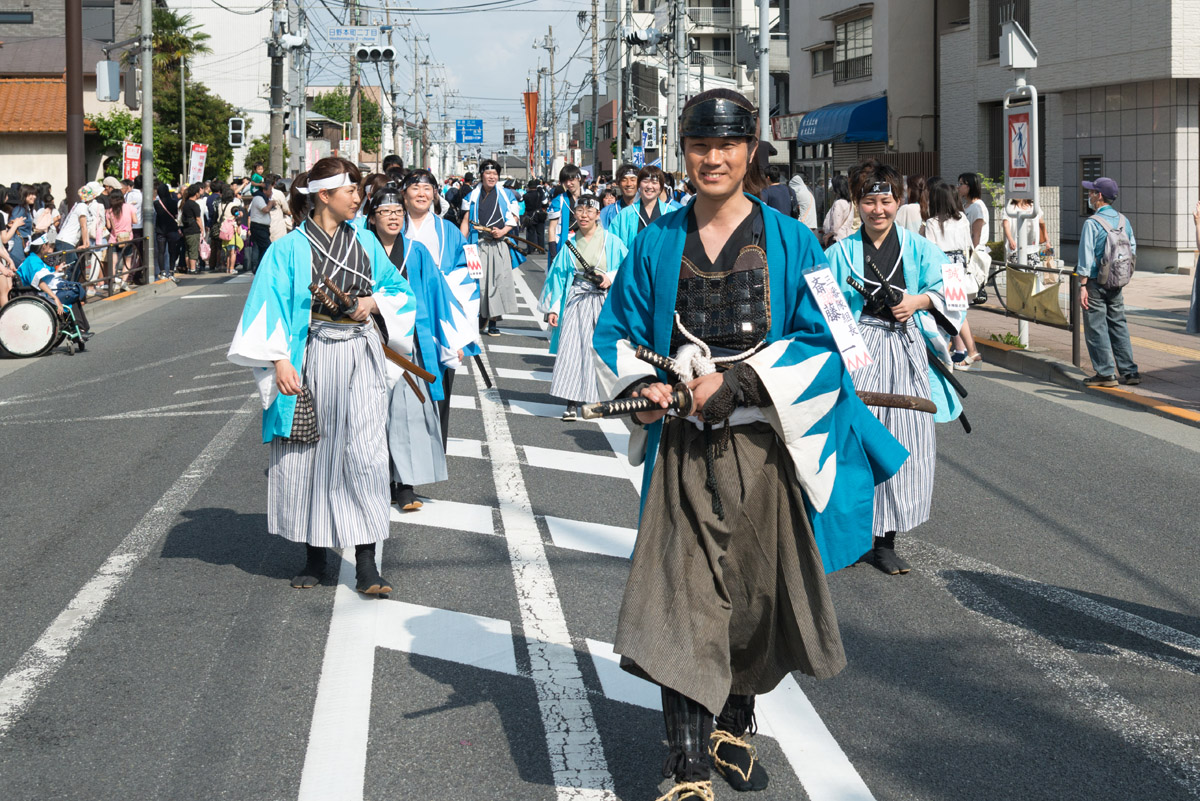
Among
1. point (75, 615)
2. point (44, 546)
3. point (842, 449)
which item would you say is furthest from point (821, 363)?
point (44, 546)

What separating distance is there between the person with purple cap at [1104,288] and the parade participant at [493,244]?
695 centimetres

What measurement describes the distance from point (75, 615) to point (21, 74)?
46968 millimetres

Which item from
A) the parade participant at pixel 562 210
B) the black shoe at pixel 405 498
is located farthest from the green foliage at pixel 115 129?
the black shoe at pixel 405 498

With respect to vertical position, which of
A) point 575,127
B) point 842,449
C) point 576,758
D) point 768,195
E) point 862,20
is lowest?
point 576,758

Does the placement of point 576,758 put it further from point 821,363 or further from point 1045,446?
point 1045,446

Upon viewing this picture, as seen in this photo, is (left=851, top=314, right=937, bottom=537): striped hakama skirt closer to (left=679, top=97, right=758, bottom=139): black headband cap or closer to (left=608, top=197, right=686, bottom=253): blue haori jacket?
(left=679, top=97, right=758, bottom=139): black headband cap

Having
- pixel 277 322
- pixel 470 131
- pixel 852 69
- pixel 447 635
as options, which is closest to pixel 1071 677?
pixel 447 635

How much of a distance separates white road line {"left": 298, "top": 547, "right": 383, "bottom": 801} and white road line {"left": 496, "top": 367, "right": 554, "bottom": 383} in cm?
680

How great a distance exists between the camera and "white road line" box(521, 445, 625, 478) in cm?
852

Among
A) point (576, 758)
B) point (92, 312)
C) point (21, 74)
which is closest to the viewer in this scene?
point (576, 758)

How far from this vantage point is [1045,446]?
30.3ft

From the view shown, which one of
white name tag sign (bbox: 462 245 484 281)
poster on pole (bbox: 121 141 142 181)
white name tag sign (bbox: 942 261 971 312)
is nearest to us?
white name tag sign (bbox: 942 261 971 312)

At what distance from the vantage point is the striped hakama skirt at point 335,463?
5.70 meters

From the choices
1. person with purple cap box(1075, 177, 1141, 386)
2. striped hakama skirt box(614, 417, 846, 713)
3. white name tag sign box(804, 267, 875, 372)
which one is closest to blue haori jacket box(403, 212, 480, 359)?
striped hakama skirt box(614, 417, 846, 713)
